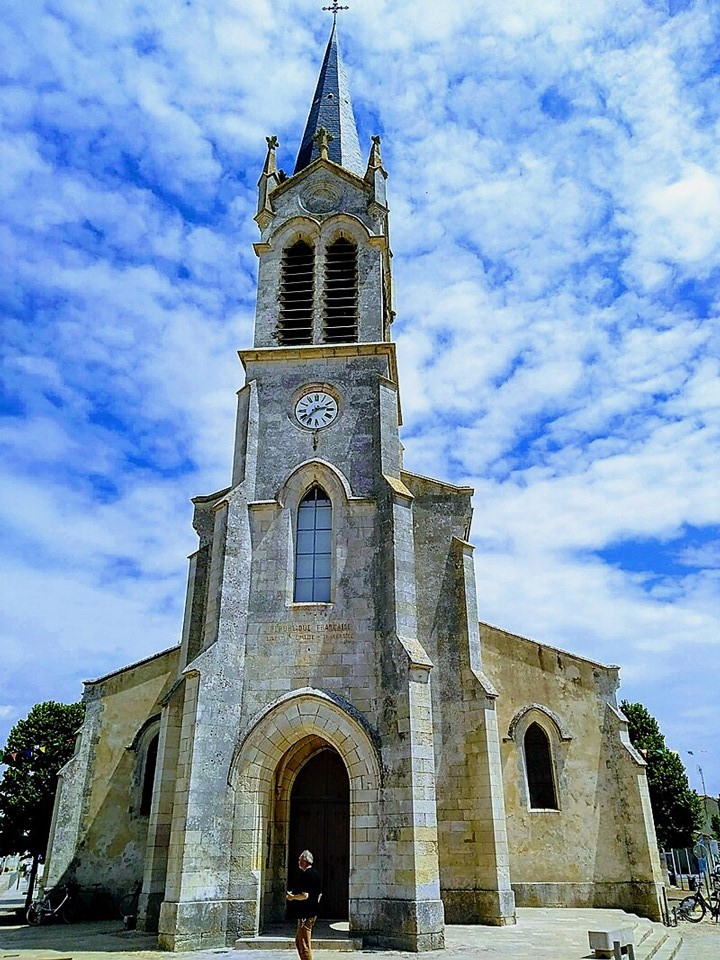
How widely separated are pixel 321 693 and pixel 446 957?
Result: 16.4ft

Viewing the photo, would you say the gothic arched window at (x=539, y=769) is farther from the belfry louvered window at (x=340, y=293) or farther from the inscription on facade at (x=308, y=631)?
the belfry louvered window at (x=340, y=293)

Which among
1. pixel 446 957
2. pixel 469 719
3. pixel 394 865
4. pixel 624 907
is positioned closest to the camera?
pixel 446 957

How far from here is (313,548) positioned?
16.6 m

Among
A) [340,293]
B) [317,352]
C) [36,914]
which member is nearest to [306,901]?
[36,914]

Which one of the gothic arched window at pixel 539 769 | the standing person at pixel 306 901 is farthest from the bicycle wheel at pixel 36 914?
the gothic arched window at pixel 539 769

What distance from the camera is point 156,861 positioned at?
583 inches

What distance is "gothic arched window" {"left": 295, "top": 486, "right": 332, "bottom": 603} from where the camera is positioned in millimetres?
16250

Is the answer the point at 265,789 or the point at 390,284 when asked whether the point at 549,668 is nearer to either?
the point at 265,789

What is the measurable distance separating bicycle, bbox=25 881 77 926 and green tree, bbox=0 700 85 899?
558cm

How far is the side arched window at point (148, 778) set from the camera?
64.2 ft

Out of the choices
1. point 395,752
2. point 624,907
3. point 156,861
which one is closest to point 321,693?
point 395,752

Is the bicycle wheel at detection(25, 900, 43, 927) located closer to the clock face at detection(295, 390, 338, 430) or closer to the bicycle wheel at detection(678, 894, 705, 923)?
the clock face at detection(295, 390, 338, 430)

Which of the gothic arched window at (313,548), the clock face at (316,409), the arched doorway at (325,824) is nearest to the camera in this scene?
the arched doorway at (325,824)

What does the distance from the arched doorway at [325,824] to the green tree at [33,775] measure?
39.9 ft
